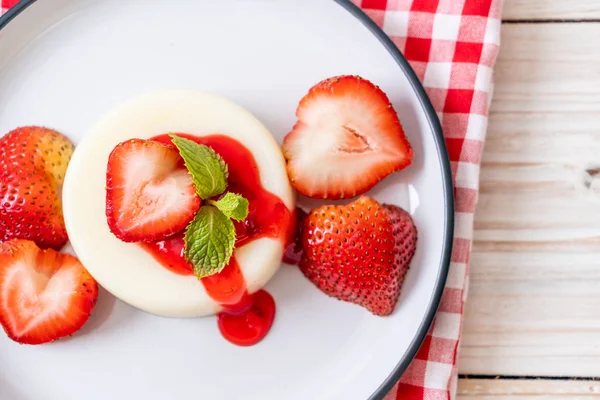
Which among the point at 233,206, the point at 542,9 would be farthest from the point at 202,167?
the point at 542,9

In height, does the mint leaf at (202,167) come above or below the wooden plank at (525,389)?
above

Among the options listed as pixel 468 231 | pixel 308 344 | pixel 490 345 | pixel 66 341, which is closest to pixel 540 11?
pixel 468 231

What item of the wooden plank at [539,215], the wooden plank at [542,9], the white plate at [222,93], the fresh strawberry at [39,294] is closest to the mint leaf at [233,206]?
the white plate at [222,93]

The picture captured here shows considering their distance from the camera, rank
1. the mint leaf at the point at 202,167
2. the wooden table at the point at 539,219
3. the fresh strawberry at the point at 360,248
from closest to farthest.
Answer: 1. the mint leaf at the point at 202,167
2. the fresh strawberry at the point at 360,248
3. the wooden table at the point at 539,219

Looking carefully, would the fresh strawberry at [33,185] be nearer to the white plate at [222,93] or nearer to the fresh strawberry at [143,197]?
the white plate at [222,93]

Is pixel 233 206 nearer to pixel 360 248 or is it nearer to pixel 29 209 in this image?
pixel 360 248

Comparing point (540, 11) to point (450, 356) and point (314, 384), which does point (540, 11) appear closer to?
point (450, 356)
